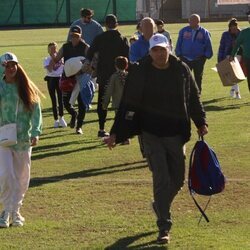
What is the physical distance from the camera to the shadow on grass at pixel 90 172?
36.7 ft

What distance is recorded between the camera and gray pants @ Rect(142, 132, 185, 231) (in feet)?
26.1

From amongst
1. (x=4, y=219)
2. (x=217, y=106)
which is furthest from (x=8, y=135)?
(x=217, y=106)

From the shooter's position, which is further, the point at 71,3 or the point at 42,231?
the point at 71,3

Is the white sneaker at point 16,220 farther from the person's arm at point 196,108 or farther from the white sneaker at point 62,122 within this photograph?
the white sneaker at point 62,122

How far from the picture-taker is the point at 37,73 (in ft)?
89.3

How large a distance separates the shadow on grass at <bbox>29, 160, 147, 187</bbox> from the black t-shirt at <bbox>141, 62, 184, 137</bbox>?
11.1 ft

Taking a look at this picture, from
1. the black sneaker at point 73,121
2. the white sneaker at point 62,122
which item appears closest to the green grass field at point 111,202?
the black sneaker at point 73,121

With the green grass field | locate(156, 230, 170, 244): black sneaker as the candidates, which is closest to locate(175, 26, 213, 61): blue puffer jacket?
the green grass field

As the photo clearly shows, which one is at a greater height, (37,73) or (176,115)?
(176,115)

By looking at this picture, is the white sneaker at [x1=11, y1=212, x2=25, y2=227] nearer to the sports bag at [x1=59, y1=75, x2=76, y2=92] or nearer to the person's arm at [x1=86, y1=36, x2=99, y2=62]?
the person's arm at [x1=86, y1=36, x2=99, y2=62]

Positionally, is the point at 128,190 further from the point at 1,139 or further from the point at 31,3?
the point at 31,3

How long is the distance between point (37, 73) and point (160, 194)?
19.6m

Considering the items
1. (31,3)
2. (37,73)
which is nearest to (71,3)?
(31,3)

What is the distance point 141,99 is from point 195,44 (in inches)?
413
